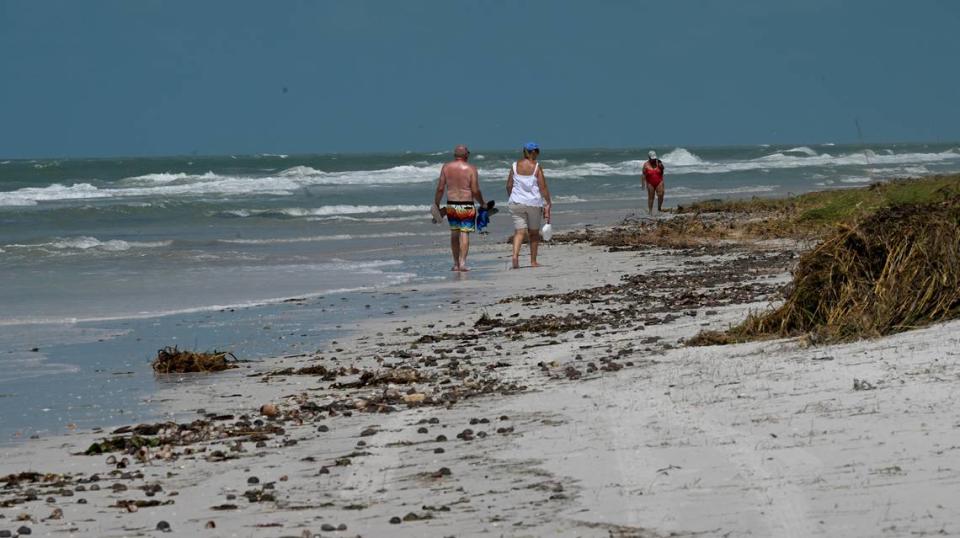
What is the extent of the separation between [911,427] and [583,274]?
9.90 m

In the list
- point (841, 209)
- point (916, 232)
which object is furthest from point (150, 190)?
point (916, 232)

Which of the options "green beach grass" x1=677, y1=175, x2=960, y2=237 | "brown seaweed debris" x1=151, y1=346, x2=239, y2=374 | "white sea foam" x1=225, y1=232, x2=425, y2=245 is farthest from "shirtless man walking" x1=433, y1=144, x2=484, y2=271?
"white sea foam" x1=225, y1=232, x2=425, y2=245

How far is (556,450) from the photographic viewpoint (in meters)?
5.74

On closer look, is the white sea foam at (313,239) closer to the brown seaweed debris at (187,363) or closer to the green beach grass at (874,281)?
the brown seaweed debris at (187,363)

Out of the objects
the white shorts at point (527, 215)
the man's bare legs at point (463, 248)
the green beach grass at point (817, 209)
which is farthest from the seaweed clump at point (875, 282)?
the man's bare legs at point (463, 248)

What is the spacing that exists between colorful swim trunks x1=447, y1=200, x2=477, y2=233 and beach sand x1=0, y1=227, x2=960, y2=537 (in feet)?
20.7

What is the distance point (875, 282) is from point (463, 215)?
315 inches

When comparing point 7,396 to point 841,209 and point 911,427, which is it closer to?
point 911,427

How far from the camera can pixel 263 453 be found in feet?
20.7

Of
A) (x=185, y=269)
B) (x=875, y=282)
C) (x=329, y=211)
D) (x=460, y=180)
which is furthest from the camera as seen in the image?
(x=329, y=211)

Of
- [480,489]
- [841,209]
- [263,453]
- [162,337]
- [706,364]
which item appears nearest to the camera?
[480,489]

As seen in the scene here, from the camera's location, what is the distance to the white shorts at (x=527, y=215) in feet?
52.0

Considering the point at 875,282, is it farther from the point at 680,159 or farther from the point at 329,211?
the point at 680,159

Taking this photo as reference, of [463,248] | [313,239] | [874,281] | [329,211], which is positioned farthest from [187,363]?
[329,211]
